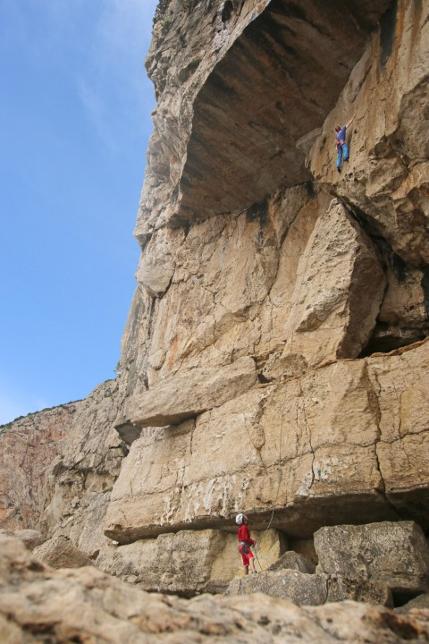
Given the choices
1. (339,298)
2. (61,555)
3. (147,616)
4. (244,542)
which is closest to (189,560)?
(244,542)

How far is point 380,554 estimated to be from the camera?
20.3 ft

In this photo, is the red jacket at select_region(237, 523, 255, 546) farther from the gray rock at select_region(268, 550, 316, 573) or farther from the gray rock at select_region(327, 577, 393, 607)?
the gray rock at select_region(327, 577, 393, 607)

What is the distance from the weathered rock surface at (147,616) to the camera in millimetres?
2635

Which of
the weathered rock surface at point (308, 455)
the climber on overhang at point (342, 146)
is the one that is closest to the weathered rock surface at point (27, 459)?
the weathered rock surface at point (308, 455)

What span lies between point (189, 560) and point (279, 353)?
164 inches

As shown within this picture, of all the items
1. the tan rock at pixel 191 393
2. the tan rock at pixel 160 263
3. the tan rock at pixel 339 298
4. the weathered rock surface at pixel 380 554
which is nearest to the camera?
the weathered rock surface at pixel 380 554

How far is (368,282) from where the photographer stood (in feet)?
29.1

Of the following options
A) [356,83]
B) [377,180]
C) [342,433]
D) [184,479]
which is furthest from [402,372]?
[356,83]

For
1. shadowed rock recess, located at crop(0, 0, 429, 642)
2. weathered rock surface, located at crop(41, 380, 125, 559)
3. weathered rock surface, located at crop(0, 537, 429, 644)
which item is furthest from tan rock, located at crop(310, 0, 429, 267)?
weathered rock surface, located at crop(41, 380, 125, 559)

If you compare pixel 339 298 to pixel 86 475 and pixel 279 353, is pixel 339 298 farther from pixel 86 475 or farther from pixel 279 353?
pixel 86 475

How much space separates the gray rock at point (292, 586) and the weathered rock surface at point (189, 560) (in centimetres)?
176

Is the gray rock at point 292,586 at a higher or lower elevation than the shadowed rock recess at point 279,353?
lower

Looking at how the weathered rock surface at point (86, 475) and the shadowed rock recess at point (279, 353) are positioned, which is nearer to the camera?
the shadowed rock recess at point (279, 353)

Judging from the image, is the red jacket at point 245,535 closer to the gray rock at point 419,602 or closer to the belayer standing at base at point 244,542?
the belayer standing at base at point 244,542
